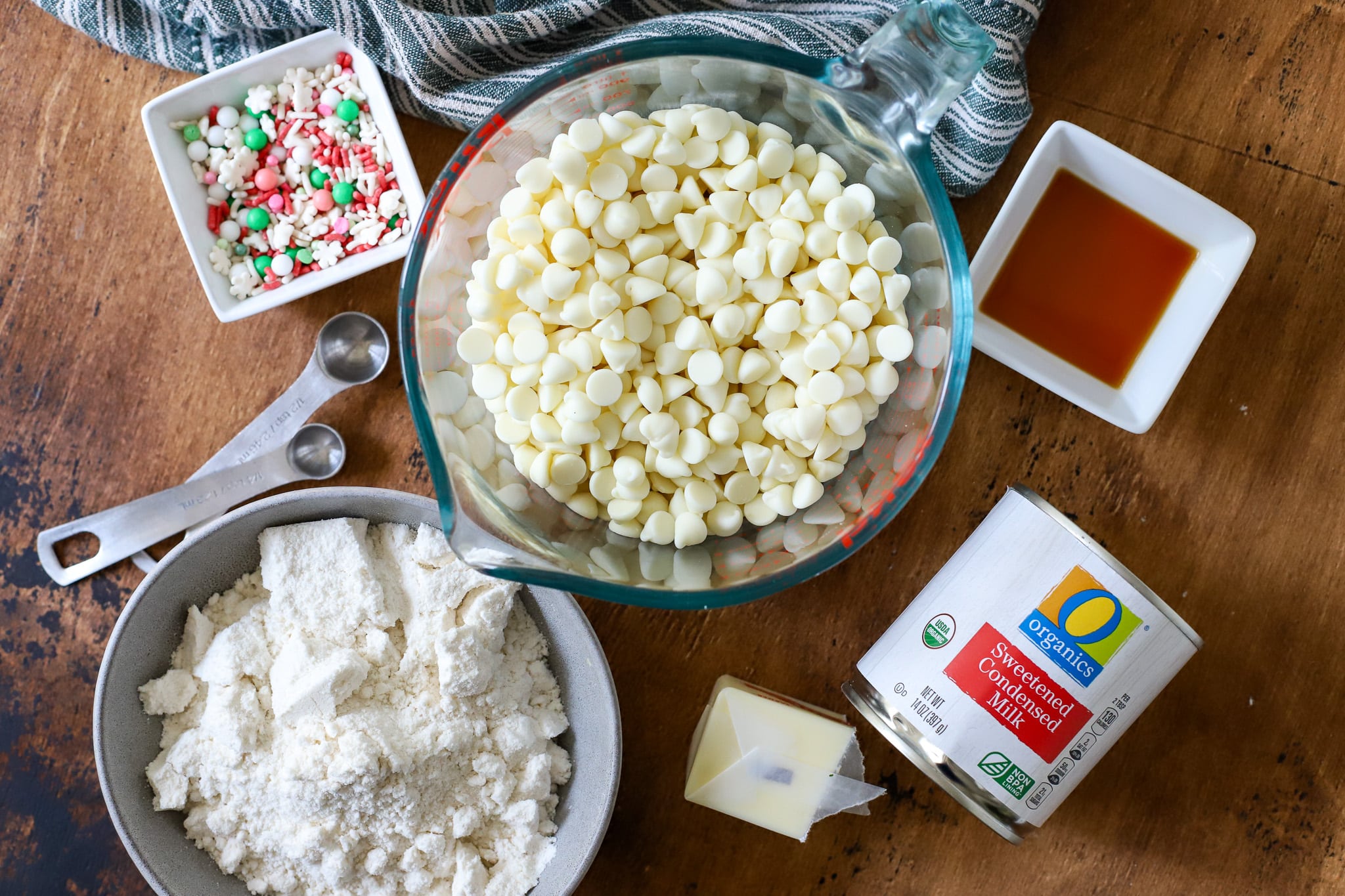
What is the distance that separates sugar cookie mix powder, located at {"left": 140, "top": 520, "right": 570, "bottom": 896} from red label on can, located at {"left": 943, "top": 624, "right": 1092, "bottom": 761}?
1.27 ft

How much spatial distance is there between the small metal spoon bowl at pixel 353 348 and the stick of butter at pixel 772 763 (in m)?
0.46

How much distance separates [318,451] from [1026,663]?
68 cm

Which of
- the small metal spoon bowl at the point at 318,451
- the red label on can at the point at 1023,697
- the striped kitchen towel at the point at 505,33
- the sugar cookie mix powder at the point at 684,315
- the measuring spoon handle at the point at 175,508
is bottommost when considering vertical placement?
the red label on can at the point at 1023,697

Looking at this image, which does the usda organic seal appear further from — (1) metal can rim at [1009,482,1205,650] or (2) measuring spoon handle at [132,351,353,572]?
(2) measuring spoon handle at [132,351,353,572]

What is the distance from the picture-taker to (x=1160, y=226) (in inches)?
34.0

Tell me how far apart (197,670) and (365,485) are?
224 millimetres

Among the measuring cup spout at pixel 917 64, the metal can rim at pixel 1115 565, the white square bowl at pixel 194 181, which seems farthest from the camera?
the white square bowl at pixel 194 181

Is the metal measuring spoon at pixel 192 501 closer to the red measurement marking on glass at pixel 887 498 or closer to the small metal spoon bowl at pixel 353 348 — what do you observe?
the small metal spoon bowl at pixel 353 348

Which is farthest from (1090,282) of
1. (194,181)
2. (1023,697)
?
(194,181)

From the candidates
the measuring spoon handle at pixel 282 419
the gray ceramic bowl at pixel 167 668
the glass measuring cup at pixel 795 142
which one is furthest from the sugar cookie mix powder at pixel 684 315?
the measuring spoon handle at pixel 282 419

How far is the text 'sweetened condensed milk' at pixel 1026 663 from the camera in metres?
0.77

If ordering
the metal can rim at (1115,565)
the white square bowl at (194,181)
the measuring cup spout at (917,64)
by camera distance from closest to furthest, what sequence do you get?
the measuring cup spout at (917,64) < the metal can rim at (1115,565) < the white square bowl at (194,181)

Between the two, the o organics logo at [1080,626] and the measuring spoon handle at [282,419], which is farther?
the measuring spoon handle at [282,419]

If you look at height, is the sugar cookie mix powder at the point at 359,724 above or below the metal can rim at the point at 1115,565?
below
